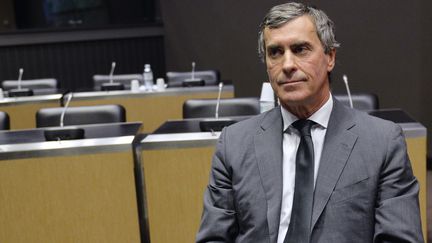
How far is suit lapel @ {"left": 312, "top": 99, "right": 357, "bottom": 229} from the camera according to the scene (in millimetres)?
1384

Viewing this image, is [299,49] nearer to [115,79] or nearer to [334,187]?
[334,187]

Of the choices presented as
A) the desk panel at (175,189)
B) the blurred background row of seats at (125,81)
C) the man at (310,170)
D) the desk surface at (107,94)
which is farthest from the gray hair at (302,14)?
the blurred background row of seats at (125,81)

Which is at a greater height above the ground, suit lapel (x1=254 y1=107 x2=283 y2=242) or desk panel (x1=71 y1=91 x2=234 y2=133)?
suit lapel (x1=254 y1=107 x2=283 y2=242)

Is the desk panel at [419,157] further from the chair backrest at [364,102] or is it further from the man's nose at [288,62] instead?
the man's nose at [288,62]

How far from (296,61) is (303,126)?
193 mm

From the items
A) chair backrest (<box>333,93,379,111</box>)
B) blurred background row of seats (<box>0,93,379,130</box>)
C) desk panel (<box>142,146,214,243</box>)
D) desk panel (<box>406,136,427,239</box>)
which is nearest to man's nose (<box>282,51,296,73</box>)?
desk panel (<box>142,146,214,243</box>)

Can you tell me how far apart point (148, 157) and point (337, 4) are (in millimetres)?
3808

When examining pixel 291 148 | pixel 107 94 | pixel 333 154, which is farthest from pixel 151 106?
pixel 333 154

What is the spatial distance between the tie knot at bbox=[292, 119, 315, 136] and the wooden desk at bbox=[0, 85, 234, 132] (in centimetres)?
325

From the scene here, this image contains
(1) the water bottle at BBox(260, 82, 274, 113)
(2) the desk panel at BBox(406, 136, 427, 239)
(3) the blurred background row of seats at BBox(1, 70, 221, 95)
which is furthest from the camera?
(3) the blurred background row of seats at BBox(1, 70, 221, 95)

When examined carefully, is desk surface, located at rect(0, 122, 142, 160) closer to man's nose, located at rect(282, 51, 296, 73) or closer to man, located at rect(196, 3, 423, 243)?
man, located at rect(196, 3, 423, 243)

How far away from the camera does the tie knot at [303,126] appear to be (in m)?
1.46

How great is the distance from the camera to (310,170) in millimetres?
1415

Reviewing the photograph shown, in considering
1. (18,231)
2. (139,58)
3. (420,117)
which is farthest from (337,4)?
(18,231)
